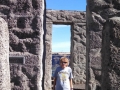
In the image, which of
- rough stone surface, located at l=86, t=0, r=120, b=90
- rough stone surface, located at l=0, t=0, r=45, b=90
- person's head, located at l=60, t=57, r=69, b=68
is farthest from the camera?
person's head, located at l=60, t=57, r=69, b=68

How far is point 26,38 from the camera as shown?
127 inches

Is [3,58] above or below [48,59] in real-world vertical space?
above

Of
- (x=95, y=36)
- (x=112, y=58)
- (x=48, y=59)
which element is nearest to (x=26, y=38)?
(x=95, y=36)

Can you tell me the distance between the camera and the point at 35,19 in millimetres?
3201

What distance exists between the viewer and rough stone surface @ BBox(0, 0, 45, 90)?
3156mm

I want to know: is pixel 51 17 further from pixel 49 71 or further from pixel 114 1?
pixel 114 1

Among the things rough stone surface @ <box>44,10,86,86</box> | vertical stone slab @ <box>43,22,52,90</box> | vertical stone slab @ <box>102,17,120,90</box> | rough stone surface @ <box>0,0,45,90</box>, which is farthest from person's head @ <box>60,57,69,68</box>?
rough stone surface @ <box>44,10,86,86</box>

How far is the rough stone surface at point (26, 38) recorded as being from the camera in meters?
3.16

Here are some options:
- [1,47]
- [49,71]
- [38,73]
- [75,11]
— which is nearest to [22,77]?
[38,73]

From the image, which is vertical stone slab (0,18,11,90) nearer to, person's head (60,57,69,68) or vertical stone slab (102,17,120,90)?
vertical stone slab (102,17,120,90)

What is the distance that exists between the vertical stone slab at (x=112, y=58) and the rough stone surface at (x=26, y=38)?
45.8 inches

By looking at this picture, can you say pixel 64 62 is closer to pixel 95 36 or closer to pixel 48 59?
pixel 95 36

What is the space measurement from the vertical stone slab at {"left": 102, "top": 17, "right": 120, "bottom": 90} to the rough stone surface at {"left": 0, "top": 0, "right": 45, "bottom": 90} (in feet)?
3.81

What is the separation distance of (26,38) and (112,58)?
54.2 inches
